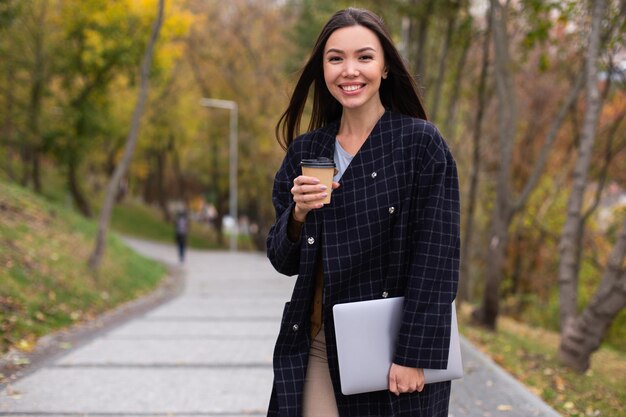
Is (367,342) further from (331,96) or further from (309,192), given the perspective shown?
(331,96)

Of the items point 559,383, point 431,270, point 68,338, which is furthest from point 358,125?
point 68,338

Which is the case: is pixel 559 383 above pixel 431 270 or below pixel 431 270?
below

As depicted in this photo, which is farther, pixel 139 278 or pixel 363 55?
pixel 139 278

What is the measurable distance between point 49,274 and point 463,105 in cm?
1318

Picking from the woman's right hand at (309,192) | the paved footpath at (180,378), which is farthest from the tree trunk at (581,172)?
the woman's right hand at (309,192)

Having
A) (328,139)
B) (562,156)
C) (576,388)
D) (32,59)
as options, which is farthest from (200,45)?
(328,139)

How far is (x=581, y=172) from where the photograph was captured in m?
8.10

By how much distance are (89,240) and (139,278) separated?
50.3 inches

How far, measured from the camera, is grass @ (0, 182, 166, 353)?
824 cm

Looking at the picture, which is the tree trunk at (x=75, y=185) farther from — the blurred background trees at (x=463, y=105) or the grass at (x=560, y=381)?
the grass at (x=560, y=381)

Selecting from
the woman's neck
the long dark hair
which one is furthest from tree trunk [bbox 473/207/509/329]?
the woman's neck

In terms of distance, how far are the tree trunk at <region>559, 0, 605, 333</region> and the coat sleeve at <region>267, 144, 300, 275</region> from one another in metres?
6.05

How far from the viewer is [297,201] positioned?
7.60 ft

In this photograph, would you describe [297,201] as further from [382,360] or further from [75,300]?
[75,300]
